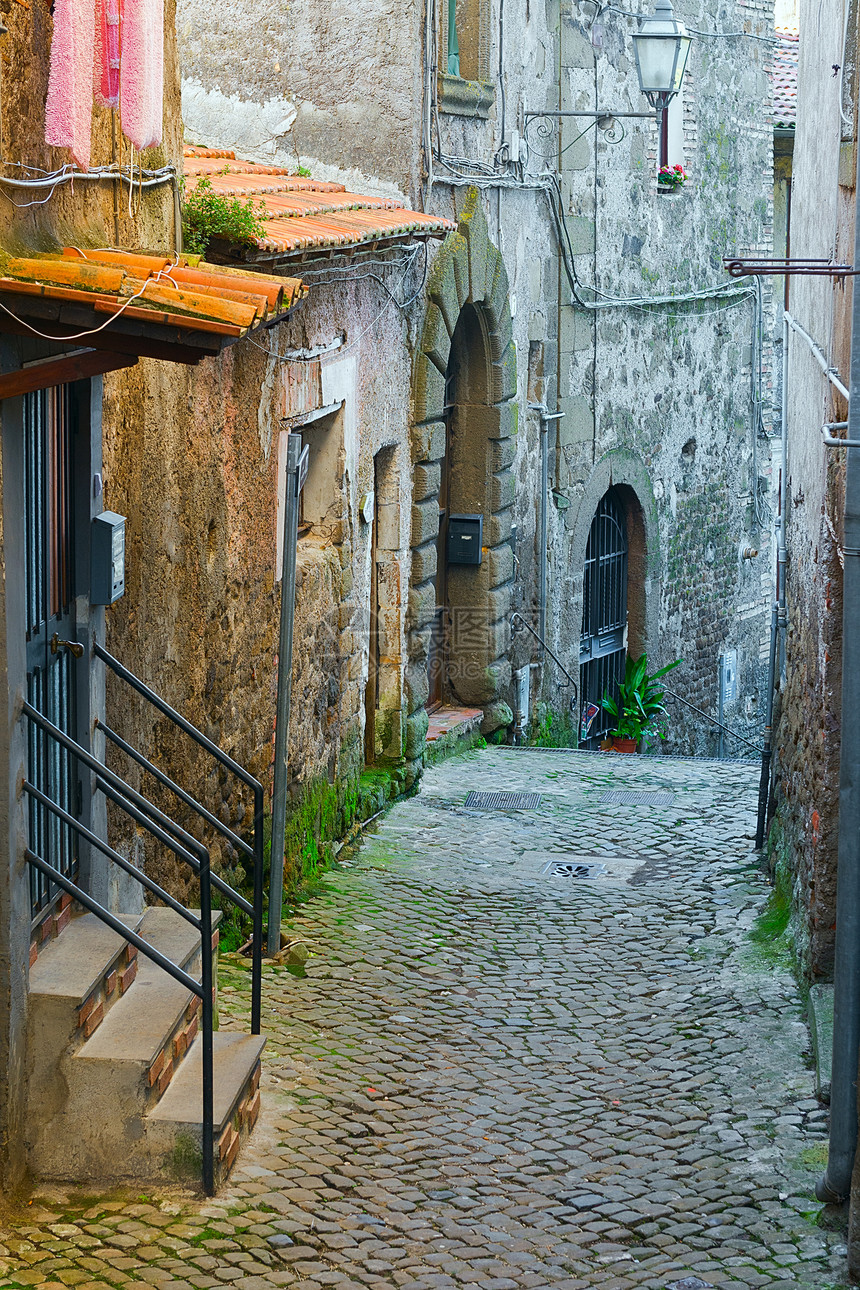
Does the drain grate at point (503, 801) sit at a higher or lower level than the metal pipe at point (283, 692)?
lower

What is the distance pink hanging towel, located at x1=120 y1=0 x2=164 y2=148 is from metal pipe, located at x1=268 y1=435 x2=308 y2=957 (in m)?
2.02

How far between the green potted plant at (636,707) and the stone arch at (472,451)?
2.45 metres

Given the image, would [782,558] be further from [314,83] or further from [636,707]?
[636,707]

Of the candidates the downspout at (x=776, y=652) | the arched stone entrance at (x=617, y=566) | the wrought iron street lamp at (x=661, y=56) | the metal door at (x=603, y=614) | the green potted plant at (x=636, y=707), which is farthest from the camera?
the green potted plant at (x=636, y=707)

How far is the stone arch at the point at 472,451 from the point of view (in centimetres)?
1059

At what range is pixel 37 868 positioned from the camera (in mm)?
4844

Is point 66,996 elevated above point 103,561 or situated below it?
below

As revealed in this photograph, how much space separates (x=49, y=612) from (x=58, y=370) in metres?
Result: 0.99

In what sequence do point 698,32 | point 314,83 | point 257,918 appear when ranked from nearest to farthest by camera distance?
point 257,918, point 314,83, point 698,32

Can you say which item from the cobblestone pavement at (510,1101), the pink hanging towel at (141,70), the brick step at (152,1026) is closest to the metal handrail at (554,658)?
the cobblestone pavement at (510,1101)

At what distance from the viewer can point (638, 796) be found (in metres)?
10.6

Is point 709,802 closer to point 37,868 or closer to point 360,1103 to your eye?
point 360,1103

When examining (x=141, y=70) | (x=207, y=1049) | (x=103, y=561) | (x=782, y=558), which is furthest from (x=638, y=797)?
(x=141, y=70)

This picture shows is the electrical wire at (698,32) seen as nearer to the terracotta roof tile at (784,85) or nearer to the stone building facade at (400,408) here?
the stone building facade at (400,408)
